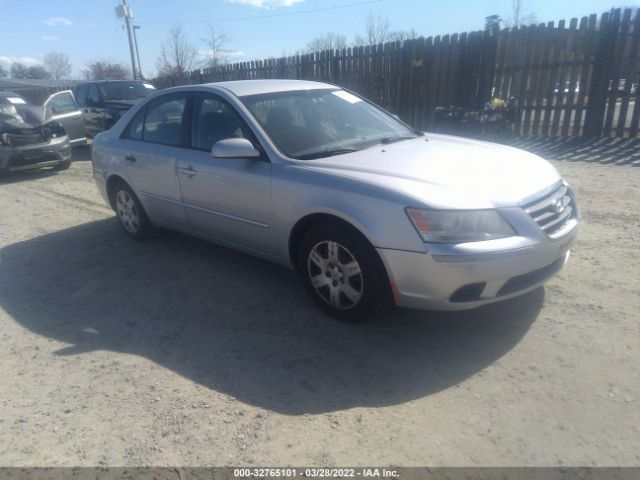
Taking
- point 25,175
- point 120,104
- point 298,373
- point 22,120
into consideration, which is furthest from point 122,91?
point 298,373

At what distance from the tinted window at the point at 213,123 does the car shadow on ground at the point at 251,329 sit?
121cm

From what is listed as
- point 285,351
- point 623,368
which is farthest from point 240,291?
point 623,368

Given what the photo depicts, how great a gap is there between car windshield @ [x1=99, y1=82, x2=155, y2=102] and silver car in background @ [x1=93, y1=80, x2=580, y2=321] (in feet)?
28.5

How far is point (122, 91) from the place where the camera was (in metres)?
13.0

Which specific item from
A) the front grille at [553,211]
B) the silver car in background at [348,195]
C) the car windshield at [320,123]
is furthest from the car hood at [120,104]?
the front grille at [553,211]

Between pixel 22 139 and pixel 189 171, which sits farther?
pixel 22 139

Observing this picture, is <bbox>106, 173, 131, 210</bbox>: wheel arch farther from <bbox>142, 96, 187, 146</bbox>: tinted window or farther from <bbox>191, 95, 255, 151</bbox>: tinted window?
<bbox>191, 95, 255, 151</bbox>: tinted window

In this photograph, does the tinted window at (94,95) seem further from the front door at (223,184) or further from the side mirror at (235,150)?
the side mirror at (235,150)

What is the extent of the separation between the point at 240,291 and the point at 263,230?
64 cm

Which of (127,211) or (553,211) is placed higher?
(553,211)

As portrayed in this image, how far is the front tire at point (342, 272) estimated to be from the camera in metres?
3.17

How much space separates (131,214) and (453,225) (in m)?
3.86

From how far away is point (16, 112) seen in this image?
9.69m

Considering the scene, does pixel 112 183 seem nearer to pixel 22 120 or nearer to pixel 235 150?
pixel 235 150
